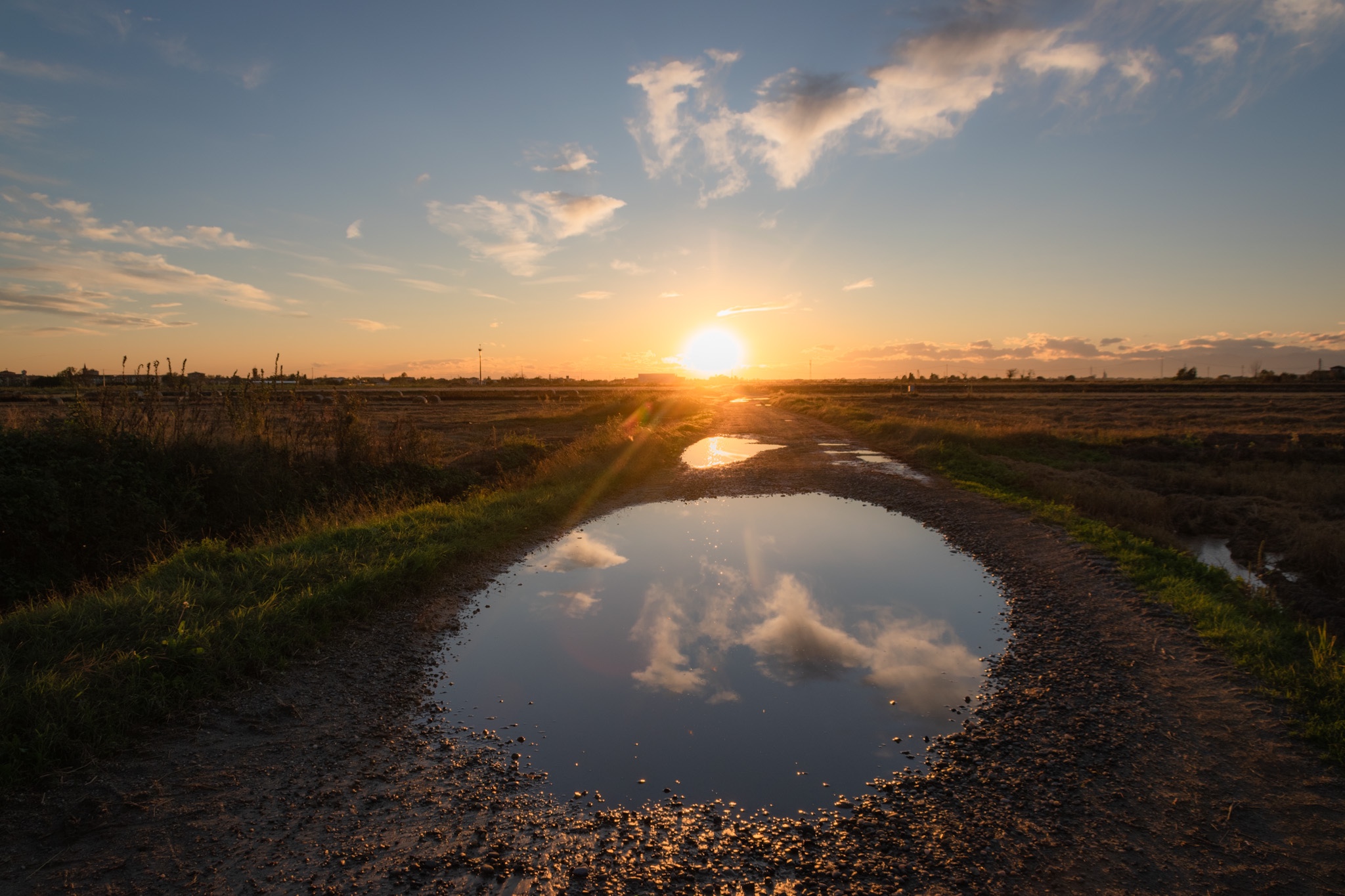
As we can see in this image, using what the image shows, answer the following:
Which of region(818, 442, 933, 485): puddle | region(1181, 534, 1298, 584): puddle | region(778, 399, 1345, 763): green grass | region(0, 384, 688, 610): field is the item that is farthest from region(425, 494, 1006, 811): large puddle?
region(818, 442, 933, 485): puddle

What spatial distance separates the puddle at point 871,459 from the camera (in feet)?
62.1

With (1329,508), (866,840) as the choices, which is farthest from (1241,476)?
(866,840)

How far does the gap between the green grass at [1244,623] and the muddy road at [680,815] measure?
0.28 meters

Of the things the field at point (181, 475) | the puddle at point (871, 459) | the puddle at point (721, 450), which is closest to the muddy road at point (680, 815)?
the field at point (181, 475)

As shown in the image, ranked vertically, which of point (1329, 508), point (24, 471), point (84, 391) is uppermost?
point (84, 391)

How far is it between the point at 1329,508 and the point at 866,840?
17.9 metres

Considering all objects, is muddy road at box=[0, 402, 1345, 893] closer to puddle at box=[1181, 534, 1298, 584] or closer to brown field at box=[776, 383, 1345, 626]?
brown field at box=[776, 383, 1345, 626]

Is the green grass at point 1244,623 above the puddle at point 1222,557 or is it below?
above

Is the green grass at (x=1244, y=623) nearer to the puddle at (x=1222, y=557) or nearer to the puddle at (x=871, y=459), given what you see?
the puddle at (x=1222, y=557)

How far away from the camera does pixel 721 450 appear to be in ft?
81.8

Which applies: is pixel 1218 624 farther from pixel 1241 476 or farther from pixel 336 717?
pixel 1241 476

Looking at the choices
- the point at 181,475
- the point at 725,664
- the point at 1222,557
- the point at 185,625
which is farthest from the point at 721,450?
the point at 185,625

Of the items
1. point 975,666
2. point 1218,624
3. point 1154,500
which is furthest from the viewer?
point 1154,500

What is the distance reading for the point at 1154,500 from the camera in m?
15.1
